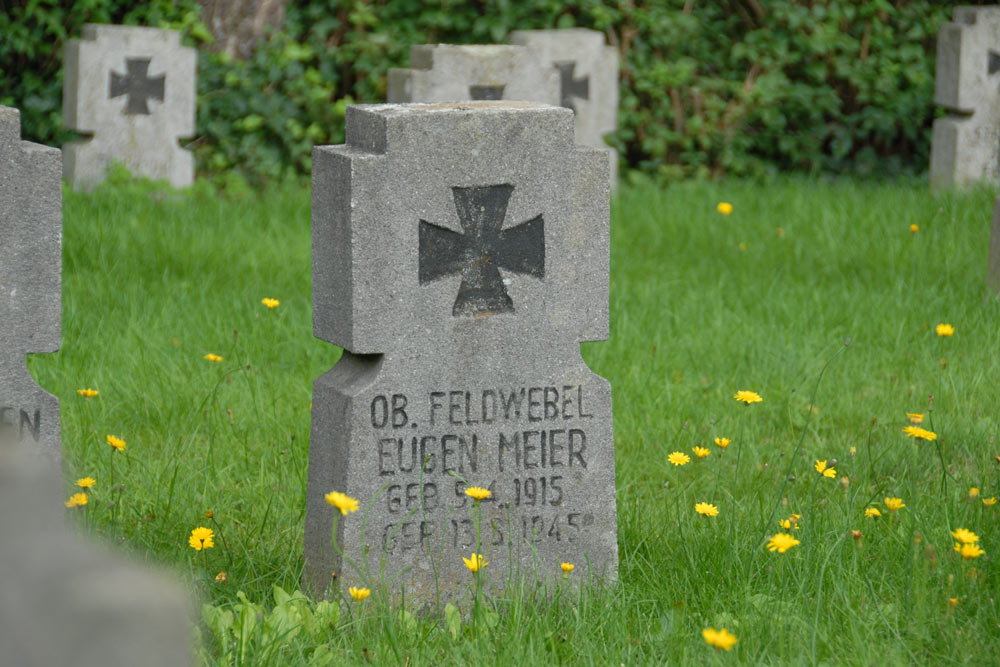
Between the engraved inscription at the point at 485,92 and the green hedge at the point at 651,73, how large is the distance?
4.94 feet

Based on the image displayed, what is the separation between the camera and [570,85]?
26.0 ft

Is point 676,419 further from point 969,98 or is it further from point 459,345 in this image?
point 969,98

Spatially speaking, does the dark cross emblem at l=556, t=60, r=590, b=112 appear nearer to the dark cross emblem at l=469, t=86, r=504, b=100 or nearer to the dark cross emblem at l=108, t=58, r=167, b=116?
the dark cross emblem at l=469, t=86, r=504, b=100

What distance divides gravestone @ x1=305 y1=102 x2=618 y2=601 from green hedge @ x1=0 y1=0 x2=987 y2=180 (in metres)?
5.73

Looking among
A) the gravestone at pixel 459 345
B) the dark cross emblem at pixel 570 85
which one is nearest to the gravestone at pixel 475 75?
the dark cross emblem at pixel 570 85

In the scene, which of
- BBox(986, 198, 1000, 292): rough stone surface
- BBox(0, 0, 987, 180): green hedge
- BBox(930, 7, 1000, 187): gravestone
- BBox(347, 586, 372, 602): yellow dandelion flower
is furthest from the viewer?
BBox(0, 0, 987, 180): green hedge

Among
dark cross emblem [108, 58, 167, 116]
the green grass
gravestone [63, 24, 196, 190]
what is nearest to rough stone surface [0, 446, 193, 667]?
the green grass

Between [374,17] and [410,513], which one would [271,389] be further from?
[374,17]

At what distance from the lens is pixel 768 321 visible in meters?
5.15

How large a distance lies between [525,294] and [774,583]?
78 centimetres

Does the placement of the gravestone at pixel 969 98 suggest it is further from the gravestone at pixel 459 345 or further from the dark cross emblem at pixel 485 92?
the gravestone at pixel 459 345

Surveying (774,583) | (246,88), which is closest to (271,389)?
(774,583)

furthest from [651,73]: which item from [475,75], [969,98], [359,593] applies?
[359,593]

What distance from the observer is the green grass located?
8.24ft
